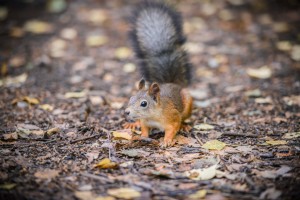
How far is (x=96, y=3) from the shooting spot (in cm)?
830

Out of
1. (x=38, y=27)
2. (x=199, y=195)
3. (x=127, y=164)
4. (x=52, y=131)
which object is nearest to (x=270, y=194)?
(x=199, y=195)

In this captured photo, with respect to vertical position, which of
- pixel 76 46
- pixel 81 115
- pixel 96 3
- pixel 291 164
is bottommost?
pixel 291 164

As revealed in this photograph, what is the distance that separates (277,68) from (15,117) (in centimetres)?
412

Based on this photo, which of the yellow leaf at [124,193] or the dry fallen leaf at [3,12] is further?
the dry fallen leaf at [3,12]

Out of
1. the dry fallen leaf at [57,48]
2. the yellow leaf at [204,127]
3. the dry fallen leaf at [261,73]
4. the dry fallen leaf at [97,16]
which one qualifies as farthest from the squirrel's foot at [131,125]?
the dry fallen leaf at [97,16]

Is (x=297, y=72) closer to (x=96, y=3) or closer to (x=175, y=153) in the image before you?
(x=175, y=153)

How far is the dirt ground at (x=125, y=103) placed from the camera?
3055mm

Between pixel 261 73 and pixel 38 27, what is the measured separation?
427 cm

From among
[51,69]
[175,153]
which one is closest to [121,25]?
[51,69]

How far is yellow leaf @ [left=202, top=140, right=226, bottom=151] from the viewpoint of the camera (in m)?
3.73

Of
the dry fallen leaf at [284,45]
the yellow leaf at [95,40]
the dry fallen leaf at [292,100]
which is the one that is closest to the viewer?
the dry fallen leaf at [292,100]

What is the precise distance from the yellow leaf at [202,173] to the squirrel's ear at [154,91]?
1027 mm

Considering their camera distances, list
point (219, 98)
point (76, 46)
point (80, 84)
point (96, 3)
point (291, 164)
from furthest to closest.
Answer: point (96, 3) < point (76, 46) < point (80, 84) < point (219, 98) < point (291, 164)

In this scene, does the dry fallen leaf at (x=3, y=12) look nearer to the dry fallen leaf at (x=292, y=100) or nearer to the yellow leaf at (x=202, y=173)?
the dry fallen leaf at (x=292, y=100)
